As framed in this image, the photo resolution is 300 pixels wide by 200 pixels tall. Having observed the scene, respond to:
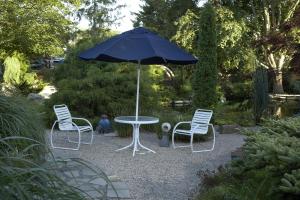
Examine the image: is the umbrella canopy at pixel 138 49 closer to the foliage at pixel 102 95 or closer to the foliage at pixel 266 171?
the foliage at pixel 266 171

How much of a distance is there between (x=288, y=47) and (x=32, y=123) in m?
9.02

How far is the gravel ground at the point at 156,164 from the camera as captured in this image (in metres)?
5.23

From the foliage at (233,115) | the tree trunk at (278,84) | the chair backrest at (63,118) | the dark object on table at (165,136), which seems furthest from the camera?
the tree trunk at (278,84)

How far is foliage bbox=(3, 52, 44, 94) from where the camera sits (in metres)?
18.1

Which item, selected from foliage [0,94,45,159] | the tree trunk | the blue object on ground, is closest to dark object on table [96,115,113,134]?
the blue object on ground

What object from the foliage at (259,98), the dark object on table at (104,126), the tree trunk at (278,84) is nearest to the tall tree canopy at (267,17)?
the tree trunk at (278,84)

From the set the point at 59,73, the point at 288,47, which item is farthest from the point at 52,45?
the point at 288,47

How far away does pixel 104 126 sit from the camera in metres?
9.80

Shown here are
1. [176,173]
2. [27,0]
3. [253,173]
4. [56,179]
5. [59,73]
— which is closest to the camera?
[56,179]

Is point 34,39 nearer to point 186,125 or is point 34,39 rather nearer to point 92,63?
point 92,63

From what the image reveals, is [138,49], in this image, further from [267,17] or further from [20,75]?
[267,17]

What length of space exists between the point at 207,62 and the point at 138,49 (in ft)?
13.4

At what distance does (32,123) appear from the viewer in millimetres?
4898

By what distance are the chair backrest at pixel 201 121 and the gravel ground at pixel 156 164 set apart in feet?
1.28
